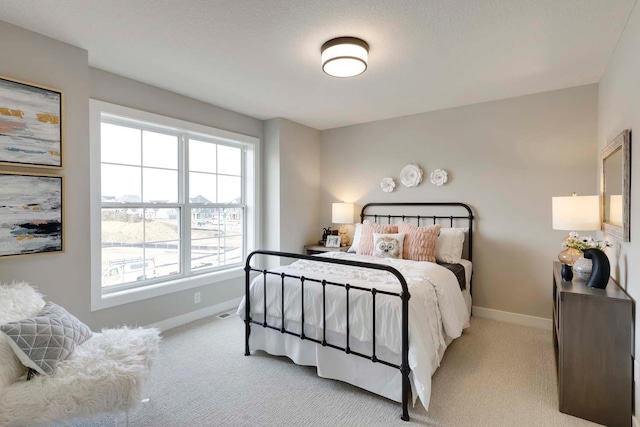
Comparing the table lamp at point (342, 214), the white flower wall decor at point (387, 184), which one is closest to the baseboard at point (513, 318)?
the white flower wall decor at point (387, 184)

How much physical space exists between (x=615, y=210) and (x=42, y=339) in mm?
3598

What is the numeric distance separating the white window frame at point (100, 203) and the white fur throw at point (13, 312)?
0.73 m

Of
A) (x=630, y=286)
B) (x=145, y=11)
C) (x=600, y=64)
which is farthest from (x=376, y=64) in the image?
(x=630, y=286)

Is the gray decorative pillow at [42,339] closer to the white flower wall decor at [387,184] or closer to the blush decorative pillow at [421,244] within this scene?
the blush decorative pillow at [421,244]

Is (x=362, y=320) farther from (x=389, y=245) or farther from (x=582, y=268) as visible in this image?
(x=582, y=268)

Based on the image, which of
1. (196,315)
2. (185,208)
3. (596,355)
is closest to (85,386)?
(196,315)

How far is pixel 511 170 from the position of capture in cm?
347

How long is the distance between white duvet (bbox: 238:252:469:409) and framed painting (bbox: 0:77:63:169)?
1.84 m

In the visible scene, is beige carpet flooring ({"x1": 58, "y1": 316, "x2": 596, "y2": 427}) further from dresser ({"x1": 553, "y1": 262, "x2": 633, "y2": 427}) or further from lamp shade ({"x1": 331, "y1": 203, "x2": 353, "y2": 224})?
lamp shade ({"x1": 331, "y1": 203, "x2": 353, "y2": 224})

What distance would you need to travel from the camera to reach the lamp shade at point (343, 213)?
4.45 metres

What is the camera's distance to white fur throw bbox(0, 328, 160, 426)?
4.60 feet

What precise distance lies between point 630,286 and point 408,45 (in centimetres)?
212

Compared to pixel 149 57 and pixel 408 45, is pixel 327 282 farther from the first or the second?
pixel 149 57

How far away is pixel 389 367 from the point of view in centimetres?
206
